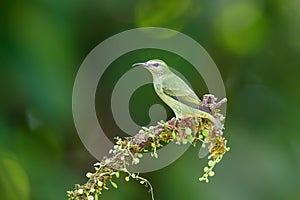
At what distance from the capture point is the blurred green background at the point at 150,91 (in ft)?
4.97

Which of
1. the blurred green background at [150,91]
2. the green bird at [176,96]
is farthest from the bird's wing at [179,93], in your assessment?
the blurred green background at [150,91]

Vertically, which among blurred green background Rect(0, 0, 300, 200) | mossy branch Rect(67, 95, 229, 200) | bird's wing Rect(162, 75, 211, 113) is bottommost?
mossy branch Rect(67, 95, 229, 200)

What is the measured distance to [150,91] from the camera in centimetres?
167

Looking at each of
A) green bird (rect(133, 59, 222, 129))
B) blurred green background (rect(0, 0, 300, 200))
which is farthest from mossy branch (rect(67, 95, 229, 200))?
blurred green background (rect(0, 0, 300, 200))

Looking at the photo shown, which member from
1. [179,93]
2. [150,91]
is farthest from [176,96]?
[150,91]

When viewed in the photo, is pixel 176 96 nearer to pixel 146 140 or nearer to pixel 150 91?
pixel 146 140

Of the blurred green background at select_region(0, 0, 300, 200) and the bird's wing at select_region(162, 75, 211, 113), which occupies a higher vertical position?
the blurred green background at select_region(0, 0, 300, 200)

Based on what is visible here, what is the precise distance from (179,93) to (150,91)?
0.86m

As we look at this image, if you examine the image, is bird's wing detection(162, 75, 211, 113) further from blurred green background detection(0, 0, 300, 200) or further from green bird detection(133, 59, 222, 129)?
blurred green background detection(0, 0, 300, 200)

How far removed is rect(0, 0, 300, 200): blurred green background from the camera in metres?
Result: 1.51
